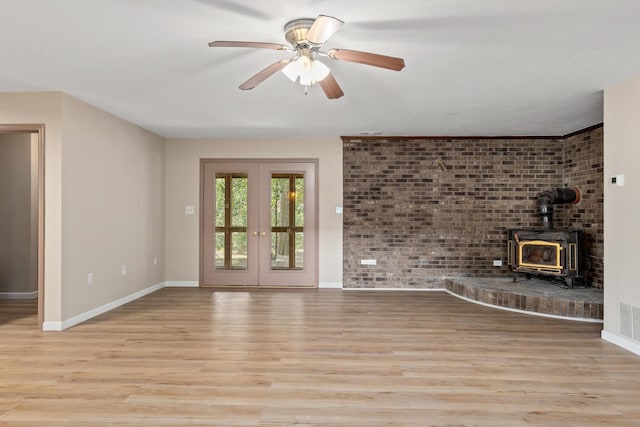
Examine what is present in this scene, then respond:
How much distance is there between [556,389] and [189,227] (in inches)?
205

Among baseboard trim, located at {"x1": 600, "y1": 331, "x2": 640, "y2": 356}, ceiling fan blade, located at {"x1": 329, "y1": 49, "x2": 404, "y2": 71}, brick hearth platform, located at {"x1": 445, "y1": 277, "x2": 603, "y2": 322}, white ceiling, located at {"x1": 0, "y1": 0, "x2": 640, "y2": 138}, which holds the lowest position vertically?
baseboard trim, located at {"x1": 600, "y1": 331, "x2": 640, "y2": 356}

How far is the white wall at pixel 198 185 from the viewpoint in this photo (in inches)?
235

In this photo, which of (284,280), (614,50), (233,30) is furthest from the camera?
(284,280)

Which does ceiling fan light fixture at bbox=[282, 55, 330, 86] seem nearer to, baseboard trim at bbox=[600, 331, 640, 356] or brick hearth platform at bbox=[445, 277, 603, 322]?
baseboard trim at bbox=[600, 331, 640, 356]

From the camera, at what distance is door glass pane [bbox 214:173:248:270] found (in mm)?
6047

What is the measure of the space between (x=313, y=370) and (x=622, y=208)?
3110mm

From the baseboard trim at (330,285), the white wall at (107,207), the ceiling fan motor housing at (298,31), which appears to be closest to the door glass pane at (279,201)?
the baseboard trim at (330,285)

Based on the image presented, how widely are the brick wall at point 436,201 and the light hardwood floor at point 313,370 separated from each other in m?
1.43

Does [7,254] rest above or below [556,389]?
above

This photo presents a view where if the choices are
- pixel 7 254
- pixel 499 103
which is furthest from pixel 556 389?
pixel 7 254

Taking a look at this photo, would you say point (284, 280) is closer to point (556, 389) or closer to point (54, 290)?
point (54, 290)

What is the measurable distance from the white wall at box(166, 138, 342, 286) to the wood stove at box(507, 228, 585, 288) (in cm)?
256

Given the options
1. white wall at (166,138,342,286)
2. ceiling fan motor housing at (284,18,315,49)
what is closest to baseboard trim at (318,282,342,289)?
white wall at (166,138,342,286)

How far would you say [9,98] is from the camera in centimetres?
381
